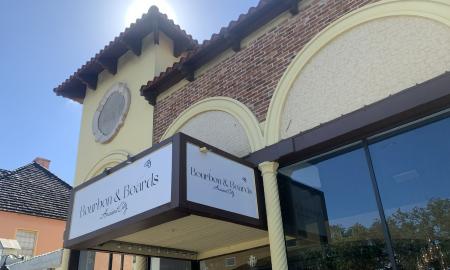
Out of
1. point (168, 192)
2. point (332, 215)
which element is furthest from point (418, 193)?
point (168, 192)

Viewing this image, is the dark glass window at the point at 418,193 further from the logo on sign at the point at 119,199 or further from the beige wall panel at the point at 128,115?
the beige wall panel at the point at 128,115

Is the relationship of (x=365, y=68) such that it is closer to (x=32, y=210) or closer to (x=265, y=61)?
(x=265, y=61)

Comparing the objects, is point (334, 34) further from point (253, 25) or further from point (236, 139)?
point (236, 139)

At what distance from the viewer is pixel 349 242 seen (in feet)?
17.7

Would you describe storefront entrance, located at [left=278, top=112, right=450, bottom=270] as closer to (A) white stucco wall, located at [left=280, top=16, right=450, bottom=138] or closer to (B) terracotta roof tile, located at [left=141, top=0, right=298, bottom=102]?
(A) white stucco wall, located at [left=280, top=16, right=450, bottom=138]

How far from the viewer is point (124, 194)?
229 inches

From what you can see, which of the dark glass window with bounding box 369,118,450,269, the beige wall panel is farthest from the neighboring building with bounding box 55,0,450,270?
the beige wall panel

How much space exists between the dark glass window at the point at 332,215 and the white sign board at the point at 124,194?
2.00 meters

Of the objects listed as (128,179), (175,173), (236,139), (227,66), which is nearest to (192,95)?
(227,66)

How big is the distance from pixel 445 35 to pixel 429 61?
1.16 ft

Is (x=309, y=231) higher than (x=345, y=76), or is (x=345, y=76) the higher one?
(x=345, y=76)

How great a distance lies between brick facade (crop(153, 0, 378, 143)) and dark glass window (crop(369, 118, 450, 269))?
2.12 metres

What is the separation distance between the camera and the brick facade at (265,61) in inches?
259

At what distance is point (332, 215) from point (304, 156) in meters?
0.96
